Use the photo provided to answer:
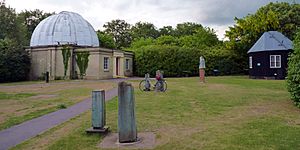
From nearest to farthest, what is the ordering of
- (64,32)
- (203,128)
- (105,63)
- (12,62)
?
(203,128) → (12,62) → (105,63) → (64,32)

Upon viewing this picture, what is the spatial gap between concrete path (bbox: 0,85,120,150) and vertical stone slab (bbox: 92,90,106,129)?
1386mm

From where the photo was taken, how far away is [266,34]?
32.7 metres

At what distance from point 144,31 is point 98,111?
6133 centimetres

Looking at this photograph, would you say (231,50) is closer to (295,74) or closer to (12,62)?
(12,62)

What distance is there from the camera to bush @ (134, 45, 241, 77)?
39312 mm

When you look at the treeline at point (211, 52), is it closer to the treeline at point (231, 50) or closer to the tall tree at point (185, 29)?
the treeline at point (231, 50)

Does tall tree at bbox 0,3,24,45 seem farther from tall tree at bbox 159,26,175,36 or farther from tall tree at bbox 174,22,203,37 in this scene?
tall tree at bbox 174,22,203,37

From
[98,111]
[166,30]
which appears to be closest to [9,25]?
[166,30]

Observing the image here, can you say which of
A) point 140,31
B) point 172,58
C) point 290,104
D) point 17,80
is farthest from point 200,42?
point 290,104

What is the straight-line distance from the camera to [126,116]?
261 inches

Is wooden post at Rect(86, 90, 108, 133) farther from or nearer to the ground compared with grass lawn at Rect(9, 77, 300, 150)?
farther from the ground

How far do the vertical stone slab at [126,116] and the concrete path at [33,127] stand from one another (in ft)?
7.14

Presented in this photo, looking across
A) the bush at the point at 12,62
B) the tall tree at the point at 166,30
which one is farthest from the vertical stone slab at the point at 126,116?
the tall tree at the point at 166,30

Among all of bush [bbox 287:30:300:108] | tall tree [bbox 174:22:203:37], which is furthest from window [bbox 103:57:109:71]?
tall tree [bbox 174:22:203:37]
